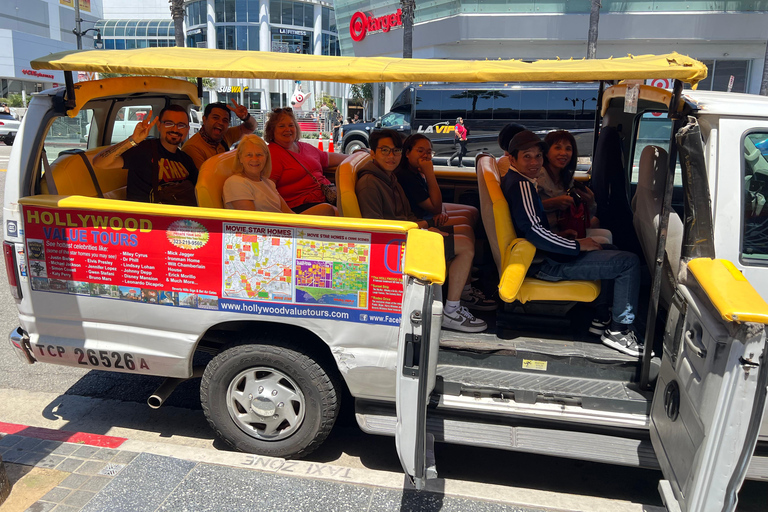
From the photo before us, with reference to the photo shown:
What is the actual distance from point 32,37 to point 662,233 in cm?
7258

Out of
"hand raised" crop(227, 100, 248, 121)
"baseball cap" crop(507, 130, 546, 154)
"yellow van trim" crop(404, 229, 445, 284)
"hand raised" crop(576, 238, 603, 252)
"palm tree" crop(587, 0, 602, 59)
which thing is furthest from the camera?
"palm tree" crop(587, 0, 602, 59)

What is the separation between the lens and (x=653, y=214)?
366 centimetres

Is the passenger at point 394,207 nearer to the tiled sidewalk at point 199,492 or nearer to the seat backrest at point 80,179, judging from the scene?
the tiled sidewalk at point 199,492

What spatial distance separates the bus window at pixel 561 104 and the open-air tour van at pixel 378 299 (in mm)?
14401

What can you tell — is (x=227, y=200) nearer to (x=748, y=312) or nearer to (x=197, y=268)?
(x=197, y=268)

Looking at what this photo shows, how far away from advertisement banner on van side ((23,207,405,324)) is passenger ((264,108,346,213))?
1947mm

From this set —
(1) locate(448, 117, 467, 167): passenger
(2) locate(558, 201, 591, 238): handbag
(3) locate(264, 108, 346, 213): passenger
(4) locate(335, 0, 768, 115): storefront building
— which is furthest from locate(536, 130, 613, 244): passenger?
(4) locate(335, 0, 768, 115): storefront building

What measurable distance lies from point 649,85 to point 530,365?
1958mm

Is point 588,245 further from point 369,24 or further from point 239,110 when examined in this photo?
point 369,24

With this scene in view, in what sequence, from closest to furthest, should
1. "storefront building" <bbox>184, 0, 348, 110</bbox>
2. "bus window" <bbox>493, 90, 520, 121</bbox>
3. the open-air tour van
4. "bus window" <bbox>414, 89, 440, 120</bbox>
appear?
the open-air tour van
"bus window" <bbox>493, 90, 520, 121</bbox>
"bus window" <bbox>414, 89, 440, 120</bbox>
"storefront building" <bbox>184, 0, 348, 110</bbox>

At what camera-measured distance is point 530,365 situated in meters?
3.45

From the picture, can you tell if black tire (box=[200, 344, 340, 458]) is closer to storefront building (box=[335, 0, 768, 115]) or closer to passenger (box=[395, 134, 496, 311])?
passenger (box=[395, 134, 496, 311])

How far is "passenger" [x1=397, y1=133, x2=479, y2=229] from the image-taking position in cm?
466

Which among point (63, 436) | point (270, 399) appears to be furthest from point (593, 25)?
point (63, 436)
